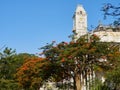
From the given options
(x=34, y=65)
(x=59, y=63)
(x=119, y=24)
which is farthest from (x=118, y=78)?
(x=119, y=24)

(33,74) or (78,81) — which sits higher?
(33,74)

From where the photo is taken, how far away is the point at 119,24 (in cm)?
1055

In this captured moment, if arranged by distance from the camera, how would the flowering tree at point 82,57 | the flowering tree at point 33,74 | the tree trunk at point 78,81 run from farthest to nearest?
1. the flowering tree at point 33,74
2. the tree trunk at point 78,81
3. the flowering tree at point 82,57

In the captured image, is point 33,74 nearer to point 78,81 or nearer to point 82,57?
point 78,81

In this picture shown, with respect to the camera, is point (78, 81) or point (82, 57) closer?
point (82, 57)

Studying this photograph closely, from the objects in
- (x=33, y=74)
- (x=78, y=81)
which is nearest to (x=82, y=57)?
(x=78, y=81)

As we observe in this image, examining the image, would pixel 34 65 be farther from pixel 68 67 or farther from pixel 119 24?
pixel 119 24

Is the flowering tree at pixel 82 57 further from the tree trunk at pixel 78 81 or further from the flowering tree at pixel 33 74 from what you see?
the flowering tree at pixel 33 74

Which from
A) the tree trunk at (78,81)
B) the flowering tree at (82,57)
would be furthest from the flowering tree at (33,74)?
the tree trunk at (78,81)

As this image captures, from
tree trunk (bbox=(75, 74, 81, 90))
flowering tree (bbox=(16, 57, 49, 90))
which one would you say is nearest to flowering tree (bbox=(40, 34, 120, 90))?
tree trunk (bbox=(75, 74, 81, 90))

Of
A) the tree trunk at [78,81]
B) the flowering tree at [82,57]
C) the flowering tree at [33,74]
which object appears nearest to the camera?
the flowering tree at [82,57]

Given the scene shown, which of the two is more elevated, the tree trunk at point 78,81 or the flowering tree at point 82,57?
the flowering tree at point 82,57

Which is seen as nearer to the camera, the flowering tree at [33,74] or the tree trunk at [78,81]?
the tree trunk at [78,81]

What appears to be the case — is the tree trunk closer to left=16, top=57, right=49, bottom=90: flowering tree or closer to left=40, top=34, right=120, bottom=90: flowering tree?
left=40, top=34, right=120, bottom=90: flowering tree
